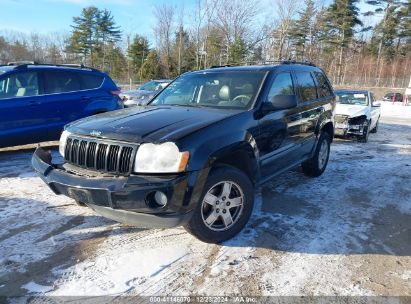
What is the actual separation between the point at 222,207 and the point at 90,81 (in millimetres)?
5568

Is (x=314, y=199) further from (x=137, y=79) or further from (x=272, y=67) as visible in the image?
(x=137, y=79)

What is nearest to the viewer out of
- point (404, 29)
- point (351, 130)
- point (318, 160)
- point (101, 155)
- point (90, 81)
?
point (101, 155)

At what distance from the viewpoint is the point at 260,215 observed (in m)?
4.32

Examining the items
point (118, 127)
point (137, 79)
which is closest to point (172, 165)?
point (118, 127)

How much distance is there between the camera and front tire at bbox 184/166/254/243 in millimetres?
3303

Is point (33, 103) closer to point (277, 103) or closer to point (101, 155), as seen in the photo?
point (101, 155)

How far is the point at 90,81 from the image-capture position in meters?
7.85

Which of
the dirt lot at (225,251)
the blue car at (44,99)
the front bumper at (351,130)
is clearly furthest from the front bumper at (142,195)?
the front bumper at (351,130)

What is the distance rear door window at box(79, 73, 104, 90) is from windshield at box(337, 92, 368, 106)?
7.55 m

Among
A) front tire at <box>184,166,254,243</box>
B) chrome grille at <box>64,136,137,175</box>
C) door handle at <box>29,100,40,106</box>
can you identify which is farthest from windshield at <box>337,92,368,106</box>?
chrome grille at <box>64,136,137,175</box>

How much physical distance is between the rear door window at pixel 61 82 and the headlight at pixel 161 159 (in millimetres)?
4906

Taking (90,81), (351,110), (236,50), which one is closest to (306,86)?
(90,81)

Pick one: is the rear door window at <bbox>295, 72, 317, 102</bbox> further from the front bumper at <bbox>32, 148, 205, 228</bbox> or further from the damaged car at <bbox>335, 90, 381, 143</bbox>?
the damaged car at <bbox>335, 90, 381, 143</bbox>

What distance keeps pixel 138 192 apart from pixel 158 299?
0.85 meters
